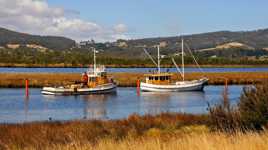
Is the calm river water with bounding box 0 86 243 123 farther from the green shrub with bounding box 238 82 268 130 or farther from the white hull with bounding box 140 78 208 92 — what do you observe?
the green shrub with bounding box 238 82 268 130

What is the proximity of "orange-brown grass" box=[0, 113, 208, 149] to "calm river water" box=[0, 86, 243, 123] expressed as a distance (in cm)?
1333

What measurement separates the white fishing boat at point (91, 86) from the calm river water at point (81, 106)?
128 cm

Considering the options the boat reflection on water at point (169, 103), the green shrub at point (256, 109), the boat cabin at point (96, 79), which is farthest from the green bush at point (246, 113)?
the boat cabin at point (96, 79)

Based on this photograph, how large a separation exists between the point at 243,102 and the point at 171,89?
5271cm

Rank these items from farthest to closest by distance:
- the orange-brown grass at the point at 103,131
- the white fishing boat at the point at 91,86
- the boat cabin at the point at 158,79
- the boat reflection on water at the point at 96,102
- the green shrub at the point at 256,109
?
A: the boat cabin at the point at 158,79 < the white fishing boat at the point at 91,86 < the boat reflection on water at the point at 96,102 < the orange-brown grass at the point at 103,131 < the green shrub at the point at 256,109

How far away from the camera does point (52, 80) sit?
7669 centimetres

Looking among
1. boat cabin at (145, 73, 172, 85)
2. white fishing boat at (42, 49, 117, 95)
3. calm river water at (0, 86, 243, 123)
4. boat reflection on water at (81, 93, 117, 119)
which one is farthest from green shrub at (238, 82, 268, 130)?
boat cabin at (145, 73, 172, 85)

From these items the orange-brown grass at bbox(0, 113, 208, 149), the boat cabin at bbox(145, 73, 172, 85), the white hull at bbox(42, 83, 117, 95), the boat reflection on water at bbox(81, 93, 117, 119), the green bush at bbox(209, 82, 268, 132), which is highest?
the green bush at bbox(209, 82, 268, 132)

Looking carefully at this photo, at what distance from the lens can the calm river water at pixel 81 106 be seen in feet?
125

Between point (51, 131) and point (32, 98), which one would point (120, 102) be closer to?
point (32, 98)

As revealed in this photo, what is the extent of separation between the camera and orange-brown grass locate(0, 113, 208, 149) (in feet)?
54.5

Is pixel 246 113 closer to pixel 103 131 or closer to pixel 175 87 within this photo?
pixel 103 131

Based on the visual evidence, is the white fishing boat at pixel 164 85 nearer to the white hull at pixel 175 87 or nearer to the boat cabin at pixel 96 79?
the white hull at pixel 175 87

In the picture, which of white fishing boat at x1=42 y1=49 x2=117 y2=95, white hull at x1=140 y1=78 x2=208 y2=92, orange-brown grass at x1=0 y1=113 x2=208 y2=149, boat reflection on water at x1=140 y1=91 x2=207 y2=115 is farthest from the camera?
white hull at x1=140 y1=78 x2=208 y2=92
